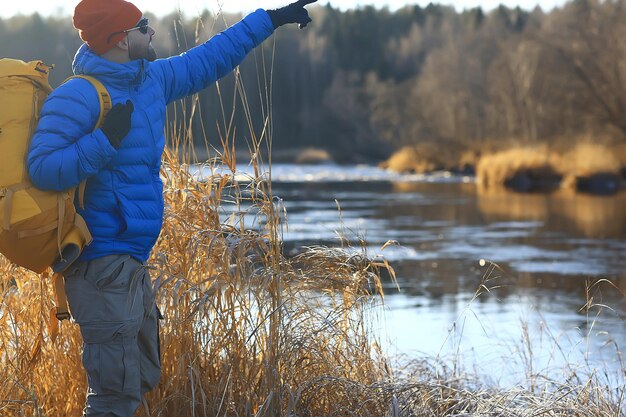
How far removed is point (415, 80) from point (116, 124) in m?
48.0

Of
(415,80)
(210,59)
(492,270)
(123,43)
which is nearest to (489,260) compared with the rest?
(492,270)

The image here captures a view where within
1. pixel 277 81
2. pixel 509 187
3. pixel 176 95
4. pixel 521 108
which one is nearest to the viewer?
pixel 176 95

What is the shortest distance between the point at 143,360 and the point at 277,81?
208ft

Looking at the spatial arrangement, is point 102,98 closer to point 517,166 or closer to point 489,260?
point 489,260

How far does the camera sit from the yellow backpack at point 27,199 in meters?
2.63

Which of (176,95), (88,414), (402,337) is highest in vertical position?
(176,95)

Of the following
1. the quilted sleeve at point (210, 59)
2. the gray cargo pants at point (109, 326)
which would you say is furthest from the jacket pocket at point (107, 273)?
the quilted sleeve at point (210, 59)

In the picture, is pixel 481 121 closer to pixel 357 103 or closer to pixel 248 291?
pixel 357 103

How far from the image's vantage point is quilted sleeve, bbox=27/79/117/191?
263 centimetres

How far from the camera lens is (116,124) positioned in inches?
108

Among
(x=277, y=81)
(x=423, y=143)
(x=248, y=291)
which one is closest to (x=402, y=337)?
(x=248, y=291)

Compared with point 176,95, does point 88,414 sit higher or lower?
lower

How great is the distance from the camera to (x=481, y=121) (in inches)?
1485

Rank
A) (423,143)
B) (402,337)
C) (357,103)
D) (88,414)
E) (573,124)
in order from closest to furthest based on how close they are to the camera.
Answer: (88,414) < (402,337) < (573,124) < (423,143) < (357,103)
